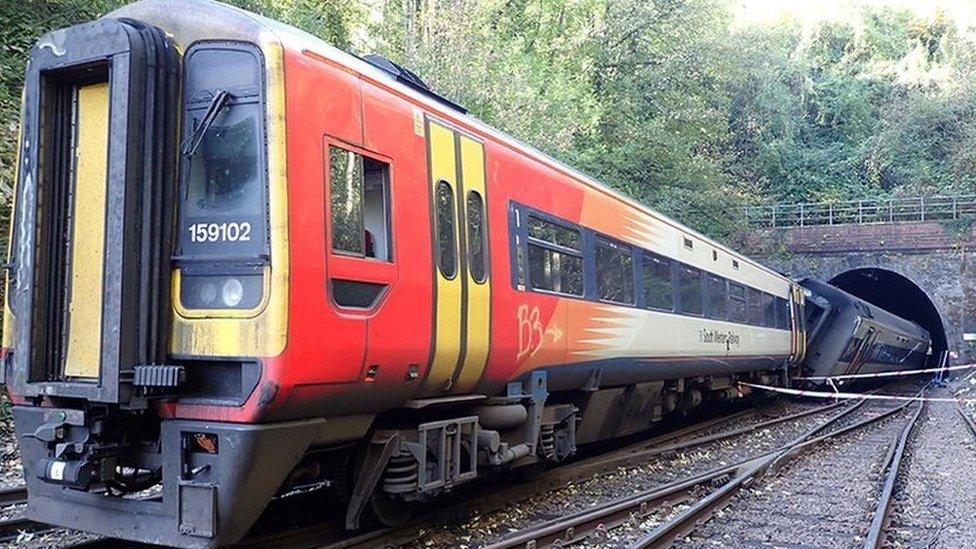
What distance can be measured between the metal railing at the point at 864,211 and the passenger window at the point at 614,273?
20416 mm

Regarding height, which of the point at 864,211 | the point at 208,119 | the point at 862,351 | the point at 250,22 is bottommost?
the point at 862,351

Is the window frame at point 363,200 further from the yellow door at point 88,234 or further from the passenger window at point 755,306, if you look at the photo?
the passenger window at point 755,306

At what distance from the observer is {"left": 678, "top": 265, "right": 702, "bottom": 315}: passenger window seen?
10.5 meters

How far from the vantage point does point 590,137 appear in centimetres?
2233

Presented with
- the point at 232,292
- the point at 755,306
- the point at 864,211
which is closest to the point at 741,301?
the point at 755,306

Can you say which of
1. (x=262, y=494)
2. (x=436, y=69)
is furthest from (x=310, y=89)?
(x=436, y=69)

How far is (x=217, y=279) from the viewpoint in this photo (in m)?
4.27

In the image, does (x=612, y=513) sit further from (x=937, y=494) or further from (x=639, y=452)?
(x=937, y=494)

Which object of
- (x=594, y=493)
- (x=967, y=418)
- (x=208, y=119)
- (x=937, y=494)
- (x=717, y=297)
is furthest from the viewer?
(x=967, y=418)

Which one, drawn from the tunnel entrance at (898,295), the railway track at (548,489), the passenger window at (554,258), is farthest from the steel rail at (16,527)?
the tunnel entrance at (898,295)

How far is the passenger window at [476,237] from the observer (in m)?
5.87

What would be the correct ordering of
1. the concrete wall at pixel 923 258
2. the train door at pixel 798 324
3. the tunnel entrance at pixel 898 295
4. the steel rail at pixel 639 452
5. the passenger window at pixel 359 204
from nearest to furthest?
the passenger window at pixel 359 204, the steel rail at pixel 639 452, the train door at pixel 798 324, the concrete wall at pixel 923 258, the tunnel entrance at pixel 898 295

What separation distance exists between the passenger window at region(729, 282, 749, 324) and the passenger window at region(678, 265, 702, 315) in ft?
5.91

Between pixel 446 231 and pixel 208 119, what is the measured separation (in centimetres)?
180
